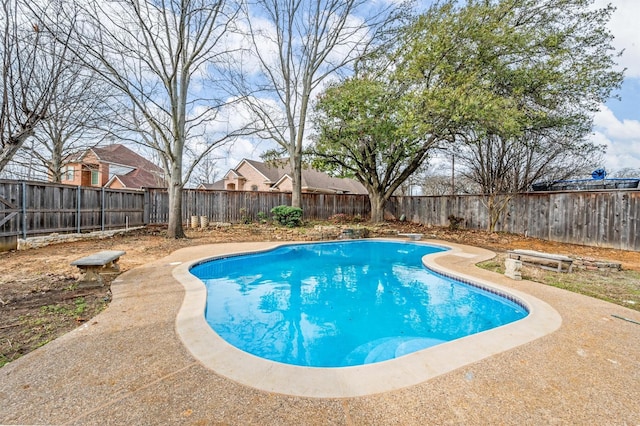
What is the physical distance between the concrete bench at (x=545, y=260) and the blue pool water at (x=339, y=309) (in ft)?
6.60

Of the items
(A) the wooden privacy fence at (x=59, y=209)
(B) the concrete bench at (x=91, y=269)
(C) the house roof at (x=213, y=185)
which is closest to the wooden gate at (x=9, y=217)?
(A) the wooden privacy fence at (x=59, y=209)

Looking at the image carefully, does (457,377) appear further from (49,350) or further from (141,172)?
(141,172)

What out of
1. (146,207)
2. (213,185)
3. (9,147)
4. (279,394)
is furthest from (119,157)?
(279,394)

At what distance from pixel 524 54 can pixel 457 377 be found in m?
12.6

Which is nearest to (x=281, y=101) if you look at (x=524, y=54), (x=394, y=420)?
(x=524, y=54)

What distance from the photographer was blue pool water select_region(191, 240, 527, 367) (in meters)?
3.49

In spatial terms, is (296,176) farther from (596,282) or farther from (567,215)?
(596,282)

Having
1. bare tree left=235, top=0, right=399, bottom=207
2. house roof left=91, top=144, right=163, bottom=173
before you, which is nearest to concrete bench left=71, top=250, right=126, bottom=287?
bare tree left=235, top=0, right=399, bottom=207

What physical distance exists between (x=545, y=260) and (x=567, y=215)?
17.7ft

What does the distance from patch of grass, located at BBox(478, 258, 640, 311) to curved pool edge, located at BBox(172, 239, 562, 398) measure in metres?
1.56

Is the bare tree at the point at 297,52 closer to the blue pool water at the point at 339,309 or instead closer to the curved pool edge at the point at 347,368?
the blue pool water at the point at 339,309

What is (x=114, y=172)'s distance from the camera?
74.9ft

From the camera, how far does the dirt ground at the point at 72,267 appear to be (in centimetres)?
311

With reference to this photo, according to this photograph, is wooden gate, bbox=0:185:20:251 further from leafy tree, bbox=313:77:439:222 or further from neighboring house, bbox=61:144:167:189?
neighboring house, bbox=61:144:167:189
